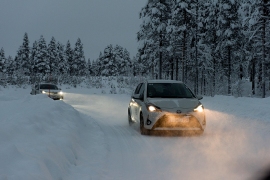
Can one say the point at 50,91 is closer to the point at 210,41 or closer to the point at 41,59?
the point at 210,41

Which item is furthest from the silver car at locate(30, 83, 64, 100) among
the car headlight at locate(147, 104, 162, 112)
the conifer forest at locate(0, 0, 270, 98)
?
the car headlight at locate(147, 104, 162, 112)

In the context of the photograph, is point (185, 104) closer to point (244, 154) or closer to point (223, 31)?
point (244, 154)

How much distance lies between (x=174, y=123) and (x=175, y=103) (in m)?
0.64

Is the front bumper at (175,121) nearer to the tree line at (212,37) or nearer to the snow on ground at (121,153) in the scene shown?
the snow on ground at (121,153)

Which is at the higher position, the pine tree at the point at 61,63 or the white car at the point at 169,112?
the pine tree at the point at 61,63

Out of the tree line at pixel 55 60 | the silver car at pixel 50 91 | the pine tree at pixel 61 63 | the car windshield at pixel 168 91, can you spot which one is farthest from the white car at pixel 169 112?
the pine tree at pixel 61 63

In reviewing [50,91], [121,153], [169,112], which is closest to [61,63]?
[50,91]

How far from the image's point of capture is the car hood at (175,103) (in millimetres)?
8647

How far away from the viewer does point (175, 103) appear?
8.75 metres

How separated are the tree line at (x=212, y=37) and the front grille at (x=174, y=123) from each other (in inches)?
879

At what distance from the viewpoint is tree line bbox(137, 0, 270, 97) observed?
1160 inches

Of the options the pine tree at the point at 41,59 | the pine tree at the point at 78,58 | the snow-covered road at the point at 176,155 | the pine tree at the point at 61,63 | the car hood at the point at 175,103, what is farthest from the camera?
the pine tree at the point at 78,58

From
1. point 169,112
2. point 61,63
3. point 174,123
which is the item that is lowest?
point 174,123

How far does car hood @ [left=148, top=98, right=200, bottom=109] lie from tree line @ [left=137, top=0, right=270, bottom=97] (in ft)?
71.7
